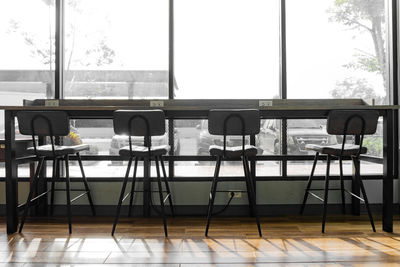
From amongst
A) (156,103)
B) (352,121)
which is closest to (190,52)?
(156,103)

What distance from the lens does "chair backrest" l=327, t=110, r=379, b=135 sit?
8.67 ft

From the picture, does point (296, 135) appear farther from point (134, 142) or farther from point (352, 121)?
point (134, 142)

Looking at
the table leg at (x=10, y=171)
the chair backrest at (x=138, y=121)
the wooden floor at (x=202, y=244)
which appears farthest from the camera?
the table leg at (x=10, y=171)

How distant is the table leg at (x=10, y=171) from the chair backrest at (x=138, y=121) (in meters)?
0.92

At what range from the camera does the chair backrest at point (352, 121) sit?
104 inches

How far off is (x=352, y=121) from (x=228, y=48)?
5.08 feet

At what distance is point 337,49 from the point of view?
3.62m

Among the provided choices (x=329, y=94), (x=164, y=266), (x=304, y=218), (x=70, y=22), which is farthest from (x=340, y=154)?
(x=70, y=22)

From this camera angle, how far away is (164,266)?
2100 millimetres

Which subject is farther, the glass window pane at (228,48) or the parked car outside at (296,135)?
the glass window pane at (228,48)

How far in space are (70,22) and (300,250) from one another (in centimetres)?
307

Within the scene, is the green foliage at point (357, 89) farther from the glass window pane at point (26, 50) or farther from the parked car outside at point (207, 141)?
the glass window pane at point (26, 50)

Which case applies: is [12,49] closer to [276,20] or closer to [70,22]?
[70,22]

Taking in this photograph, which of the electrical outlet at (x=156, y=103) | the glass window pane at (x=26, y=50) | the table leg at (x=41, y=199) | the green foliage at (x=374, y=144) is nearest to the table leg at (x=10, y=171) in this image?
the table leg at (x=41, y=199)
